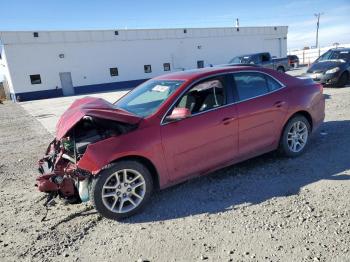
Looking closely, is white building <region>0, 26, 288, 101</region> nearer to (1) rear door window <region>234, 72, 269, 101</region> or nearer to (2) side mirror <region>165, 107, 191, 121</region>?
(1) rear door window <region>234, 72, 269, 101</region>

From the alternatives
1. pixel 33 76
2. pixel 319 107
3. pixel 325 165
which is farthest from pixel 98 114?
pixel 33 76

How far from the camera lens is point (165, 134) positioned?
3986 mm

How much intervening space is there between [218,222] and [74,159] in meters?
1.88

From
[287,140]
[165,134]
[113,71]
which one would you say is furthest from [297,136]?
[113,71]

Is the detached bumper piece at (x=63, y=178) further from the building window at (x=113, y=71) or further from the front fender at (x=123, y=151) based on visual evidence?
the building window at (x=113, y=71)

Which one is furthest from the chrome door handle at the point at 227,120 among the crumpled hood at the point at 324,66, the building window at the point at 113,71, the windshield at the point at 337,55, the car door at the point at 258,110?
the building window at the point at 113,71

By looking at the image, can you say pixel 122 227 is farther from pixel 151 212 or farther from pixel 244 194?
pixel 244 194

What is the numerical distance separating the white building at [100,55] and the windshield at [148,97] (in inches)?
1032

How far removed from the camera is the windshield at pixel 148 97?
A: 14.3ft

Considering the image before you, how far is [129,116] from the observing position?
394cm

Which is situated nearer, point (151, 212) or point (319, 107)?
point (151, 212)

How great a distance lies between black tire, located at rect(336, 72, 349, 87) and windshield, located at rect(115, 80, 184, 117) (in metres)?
10.3

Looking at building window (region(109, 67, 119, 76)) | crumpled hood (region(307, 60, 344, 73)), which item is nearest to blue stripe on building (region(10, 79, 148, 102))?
building window (region(109, 67, 119, 76))

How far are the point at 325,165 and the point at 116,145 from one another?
3.23m
